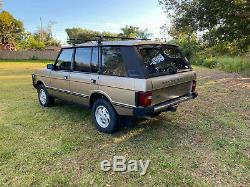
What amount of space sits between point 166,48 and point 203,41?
1125cm

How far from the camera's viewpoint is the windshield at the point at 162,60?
4660mm

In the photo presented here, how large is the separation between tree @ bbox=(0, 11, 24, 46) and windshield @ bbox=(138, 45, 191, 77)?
42.5 meters

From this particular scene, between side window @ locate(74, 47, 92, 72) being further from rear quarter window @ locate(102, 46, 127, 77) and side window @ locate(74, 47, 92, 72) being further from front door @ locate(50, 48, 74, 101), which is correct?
rear quarter window @ locate(102, 46, 127, 77)

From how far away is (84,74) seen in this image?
5465mm

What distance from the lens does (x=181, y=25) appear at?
14.8 meters

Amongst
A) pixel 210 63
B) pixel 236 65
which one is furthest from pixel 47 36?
pixel 236 65

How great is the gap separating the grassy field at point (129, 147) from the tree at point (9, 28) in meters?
39.7

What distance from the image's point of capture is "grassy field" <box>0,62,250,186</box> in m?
3.64

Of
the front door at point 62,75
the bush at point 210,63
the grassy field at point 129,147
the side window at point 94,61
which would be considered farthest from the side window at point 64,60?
the bush at point 210,63

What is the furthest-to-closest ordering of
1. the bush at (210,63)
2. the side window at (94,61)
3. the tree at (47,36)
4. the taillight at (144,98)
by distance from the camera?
the tree at (47,36), the bush at (210,63), the side window at (94,61), the taillight at (144,98)

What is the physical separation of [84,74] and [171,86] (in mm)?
1922

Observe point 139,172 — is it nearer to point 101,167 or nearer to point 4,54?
point 101,167

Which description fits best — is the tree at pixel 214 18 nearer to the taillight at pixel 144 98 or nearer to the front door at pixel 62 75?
the front door at pixel 62 75

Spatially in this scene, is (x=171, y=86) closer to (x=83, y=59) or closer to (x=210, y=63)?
(x=83, y=59)
